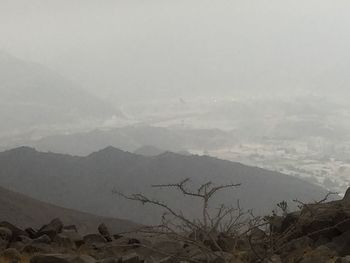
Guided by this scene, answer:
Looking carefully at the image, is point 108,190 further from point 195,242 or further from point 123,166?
point 195,242

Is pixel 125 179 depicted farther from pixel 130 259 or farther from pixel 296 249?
pixel 130 259

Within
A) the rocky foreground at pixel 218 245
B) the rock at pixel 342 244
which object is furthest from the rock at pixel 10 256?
the rock at pixel 342 244

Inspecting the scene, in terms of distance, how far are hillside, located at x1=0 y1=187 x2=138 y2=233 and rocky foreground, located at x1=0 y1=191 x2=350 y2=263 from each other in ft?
152

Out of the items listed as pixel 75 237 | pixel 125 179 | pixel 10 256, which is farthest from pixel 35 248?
pixel 125 179

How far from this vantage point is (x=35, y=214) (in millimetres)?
79125

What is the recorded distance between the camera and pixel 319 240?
55.4 feet

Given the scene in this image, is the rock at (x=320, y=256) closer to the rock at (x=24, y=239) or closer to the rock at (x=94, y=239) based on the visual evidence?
the rock at (x=94, y=239)

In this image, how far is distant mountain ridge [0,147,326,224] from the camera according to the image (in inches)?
5502

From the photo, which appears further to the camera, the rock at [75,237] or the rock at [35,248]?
the rock at [75,237]

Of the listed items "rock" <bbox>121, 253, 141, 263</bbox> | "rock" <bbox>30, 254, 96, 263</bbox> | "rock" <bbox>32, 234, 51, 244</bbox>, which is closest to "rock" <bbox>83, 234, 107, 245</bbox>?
"rock" <bbox>32, 234, 51, 244</bbox>

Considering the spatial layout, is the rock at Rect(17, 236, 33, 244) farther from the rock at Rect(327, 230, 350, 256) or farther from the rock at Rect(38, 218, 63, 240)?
the rock at Rect(327, 230, 350, 256)

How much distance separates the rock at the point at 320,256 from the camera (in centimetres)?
1279

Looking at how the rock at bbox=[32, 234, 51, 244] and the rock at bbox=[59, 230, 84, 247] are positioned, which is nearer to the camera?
the rock at bbox=[59, 230, 84, 247]

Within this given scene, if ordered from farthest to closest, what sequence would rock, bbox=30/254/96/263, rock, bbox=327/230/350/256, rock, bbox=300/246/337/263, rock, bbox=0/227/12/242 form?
Answer: rock, bbox=0/227/12/242 → rock, bbox=327/230/350/256 → rock, bbox=30/254/96/263 → rock, bbox=300/246/337/263
